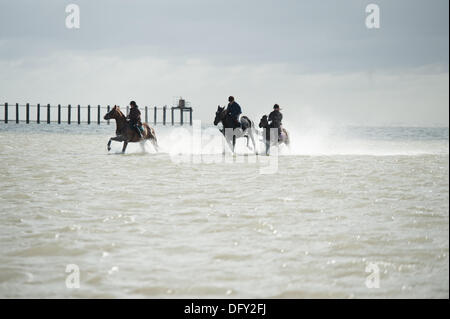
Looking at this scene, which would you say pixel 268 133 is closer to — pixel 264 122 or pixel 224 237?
pixel 264 122

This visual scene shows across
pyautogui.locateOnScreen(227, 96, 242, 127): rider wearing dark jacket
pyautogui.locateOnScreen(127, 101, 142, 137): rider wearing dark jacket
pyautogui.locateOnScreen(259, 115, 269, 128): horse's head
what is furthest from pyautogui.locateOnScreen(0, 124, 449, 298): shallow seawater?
pyautogui.locateOnScreen(259, 115, 269, 128): horse's head

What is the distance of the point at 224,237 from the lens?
6.50 m

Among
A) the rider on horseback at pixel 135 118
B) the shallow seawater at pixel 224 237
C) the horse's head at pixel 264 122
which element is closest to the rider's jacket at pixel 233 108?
the horse's head at pixel 264 122

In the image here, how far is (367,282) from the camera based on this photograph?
470 centimetres

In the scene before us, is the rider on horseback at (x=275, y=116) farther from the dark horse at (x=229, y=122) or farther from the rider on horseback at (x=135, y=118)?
the rider on horseback at (x=135, y=118)

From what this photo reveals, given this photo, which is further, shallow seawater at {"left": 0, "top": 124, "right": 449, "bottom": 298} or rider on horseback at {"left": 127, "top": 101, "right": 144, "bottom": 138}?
rider on horseback at {"left": 127, "top": 101, "right": 144, "bottom": 138}

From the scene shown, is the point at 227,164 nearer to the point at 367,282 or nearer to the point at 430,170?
the point at 430,170

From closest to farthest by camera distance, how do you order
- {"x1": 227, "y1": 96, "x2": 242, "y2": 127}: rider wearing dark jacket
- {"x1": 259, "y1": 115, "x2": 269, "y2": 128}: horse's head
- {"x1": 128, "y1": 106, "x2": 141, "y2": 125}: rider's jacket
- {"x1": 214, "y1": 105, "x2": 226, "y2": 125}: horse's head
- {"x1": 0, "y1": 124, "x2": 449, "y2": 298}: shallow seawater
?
{"x1": 0, "y1": 124, "x2": 449, "y2": 298}: shallow seawater < {"x1": 227, "y1": 96, "x2": 242, "y2": 127}: rider wearing dark jacket < {"x1": 214, "y1": 105, "x2": 226, "y2": 125}: horse's head < {"x1": 128, "y1": 106, "x2": 141, "y2": 125}: rider's jacket < {"x1": 259, "y1": 115, "x2": 269, "y2": 128}: horse's head

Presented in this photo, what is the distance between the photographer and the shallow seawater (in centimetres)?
467

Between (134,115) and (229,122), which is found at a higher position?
(134,115)

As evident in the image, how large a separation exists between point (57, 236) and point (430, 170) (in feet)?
39.5

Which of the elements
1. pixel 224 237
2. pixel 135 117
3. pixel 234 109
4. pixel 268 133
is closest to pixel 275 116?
pixel 268 133

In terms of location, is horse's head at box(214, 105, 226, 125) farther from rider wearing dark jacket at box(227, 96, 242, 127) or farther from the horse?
the horse

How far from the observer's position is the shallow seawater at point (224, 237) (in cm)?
467
